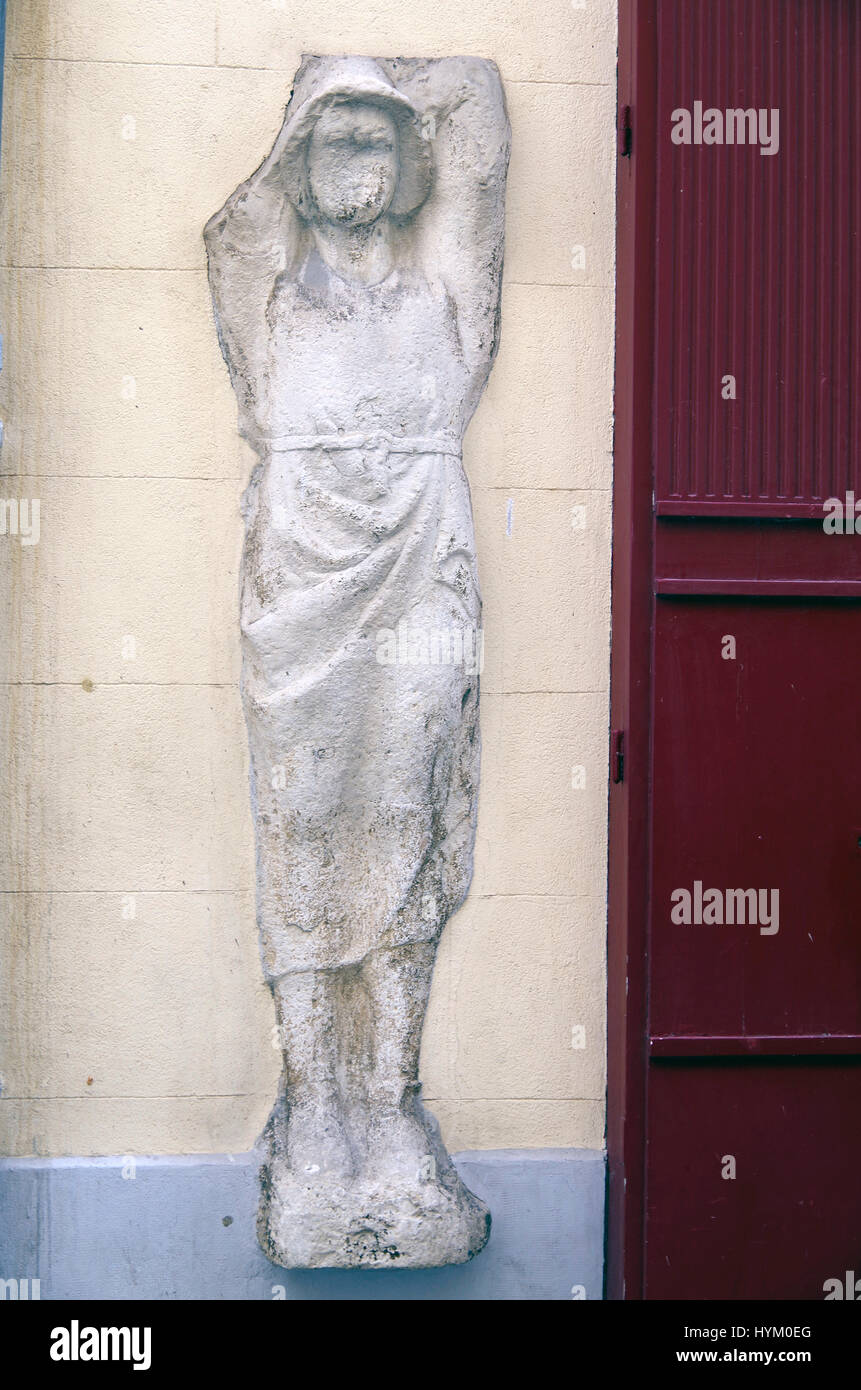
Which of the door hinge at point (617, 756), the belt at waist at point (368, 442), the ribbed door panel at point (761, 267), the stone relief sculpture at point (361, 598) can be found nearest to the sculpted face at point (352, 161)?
the stone relief sculpture at point (361, 598)

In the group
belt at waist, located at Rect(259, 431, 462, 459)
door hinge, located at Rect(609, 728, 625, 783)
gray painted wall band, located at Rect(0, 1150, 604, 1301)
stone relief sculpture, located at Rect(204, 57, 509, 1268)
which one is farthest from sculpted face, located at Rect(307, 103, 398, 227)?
gray painted wall band, located at Rect(0, 1150, 604, 1301)

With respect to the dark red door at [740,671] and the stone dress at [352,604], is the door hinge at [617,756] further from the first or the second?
the stone dress at [352,604]

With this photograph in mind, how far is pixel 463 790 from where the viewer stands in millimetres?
3426

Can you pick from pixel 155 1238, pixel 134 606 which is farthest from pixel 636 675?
pixel 155 1238

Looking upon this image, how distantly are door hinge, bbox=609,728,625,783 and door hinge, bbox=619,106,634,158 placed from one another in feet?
4.73

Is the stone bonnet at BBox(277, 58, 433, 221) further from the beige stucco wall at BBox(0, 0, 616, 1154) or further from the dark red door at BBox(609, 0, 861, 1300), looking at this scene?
the dark red door at BBox(609, 0, 861, 1300)

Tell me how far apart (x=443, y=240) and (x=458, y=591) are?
0.89 m

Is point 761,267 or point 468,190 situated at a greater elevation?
point 468,190

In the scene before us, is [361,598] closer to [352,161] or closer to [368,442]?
[368,442]

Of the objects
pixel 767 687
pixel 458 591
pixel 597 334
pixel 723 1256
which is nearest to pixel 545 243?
pixel 597 334

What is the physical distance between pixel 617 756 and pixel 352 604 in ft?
2.51

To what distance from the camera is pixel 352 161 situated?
10.8 feet

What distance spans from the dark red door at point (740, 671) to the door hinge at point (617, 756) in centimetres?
8

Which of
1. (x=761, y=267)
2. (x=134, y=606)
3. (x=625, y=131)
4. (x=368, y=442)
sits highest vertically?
(x=625, y=131)
